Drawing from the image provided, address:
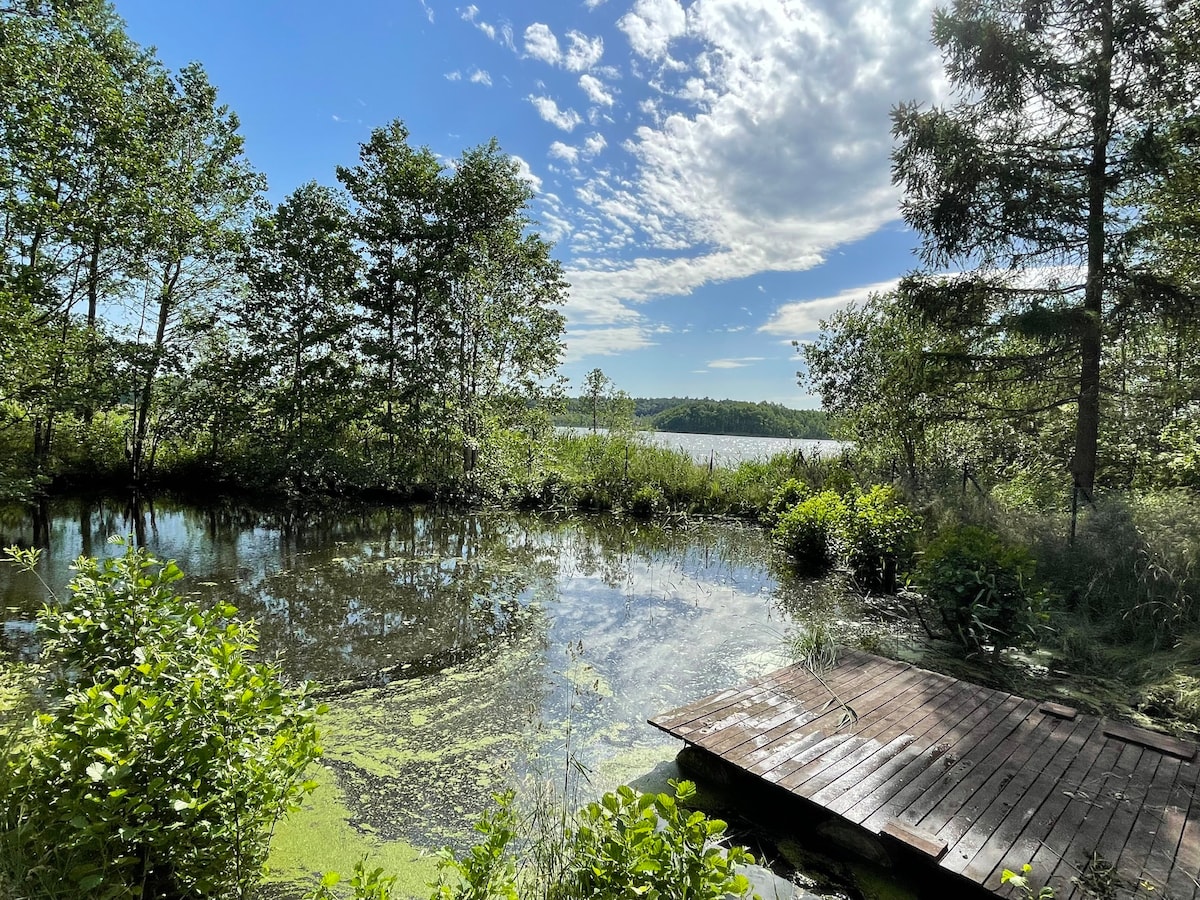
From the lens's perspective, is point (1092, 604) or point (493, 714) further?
point (1092, 604)

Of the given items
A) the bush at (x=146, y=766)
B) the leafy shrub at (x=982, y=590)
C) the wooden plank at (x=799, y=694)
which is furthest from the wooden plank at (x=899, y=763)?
the bush at (x=146, y=766)

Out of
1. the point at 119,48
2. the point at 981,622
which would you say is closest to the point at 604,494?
the point at 981,622

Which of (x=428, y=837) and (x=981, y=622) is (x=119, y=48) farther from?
(x=981, y=622)

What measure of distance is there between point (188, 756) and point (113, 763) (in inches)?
6.9

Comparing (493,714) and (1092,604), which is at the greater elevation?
(1092,604)

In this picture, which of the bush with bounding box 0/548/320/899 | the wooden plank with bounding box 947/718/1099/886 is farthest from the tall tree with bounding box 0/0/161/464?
the wooden plank with bounding box 947/718/1099/886

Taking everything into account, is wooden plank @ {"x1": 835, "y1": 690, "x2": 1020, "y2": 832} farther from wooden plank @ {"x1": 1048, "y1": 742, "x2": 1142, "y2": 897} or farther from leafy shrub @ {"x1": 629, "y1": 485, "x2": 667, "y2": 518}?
leafy shrub @ {"x1": 629, "y1": 485, "x2": 667, "y2": 518}

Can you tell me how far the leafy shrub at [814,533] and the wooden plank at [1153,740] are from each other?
4470mm

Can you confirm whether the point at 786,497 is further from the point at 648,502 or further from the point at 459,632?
the point at 459,632

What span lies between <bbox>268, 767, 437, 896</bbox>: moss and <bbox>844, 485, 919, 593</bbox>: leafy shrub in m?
6.24

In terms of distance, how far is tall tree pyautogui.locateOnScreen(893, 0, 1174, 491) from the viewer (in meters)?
6.36

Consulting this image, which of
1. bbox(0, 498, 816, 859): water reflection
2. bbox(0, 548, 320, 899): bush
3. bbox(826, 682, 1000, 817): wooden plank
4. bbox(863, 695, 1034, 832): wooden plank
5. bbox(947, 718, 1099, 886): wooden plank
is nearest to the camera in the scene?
bbox(0, 548, 320, 899): bush

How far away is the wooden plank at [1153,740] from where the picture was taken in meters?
3.02

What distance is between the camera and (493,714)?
3.95 meters
